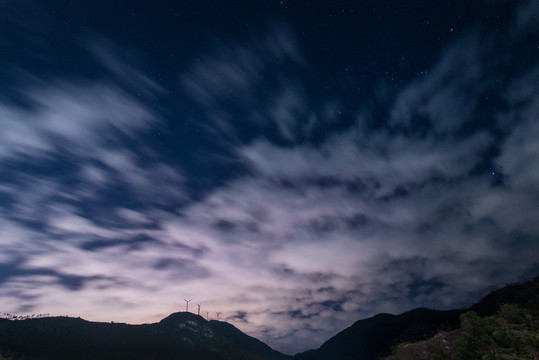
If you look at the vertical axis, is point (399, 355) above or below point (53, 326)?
below

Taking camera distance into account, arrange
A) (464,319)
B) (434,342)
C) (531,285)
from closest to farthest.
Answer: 1. (464,319)
2. (434,342)
3. (531,285)

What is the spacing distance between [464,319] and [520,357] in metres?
20.1

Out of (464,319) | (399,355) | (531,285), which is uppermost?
(531,285)

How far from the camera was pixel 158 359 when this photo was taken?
197 metres

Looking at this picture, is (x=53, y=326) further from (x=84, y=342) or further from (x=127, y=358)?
(x=127, y=358)

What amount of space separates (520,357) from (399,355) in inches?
1577

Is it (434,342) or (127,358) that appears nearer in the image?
(434,342)

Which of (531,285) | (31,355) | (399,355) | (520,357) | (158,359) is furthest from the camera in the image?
(158,359)

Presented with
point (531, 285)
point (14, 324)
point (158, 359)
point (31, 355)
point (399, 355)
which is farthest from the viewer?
point (158, 359)

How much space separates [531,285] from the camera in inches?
3711

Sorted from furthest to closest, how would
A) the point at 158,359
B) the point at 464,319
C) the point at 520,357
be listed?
the point at 158,359, the point at 464,319, the point at 520,357

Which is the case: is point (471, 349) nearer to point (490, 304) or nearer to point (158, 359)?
point (490, 304)

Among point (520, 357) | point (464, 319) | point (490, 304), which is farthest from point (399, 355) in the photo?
point (490, 304)

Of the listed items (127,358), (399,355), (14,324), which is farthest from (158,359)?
(399,355)
